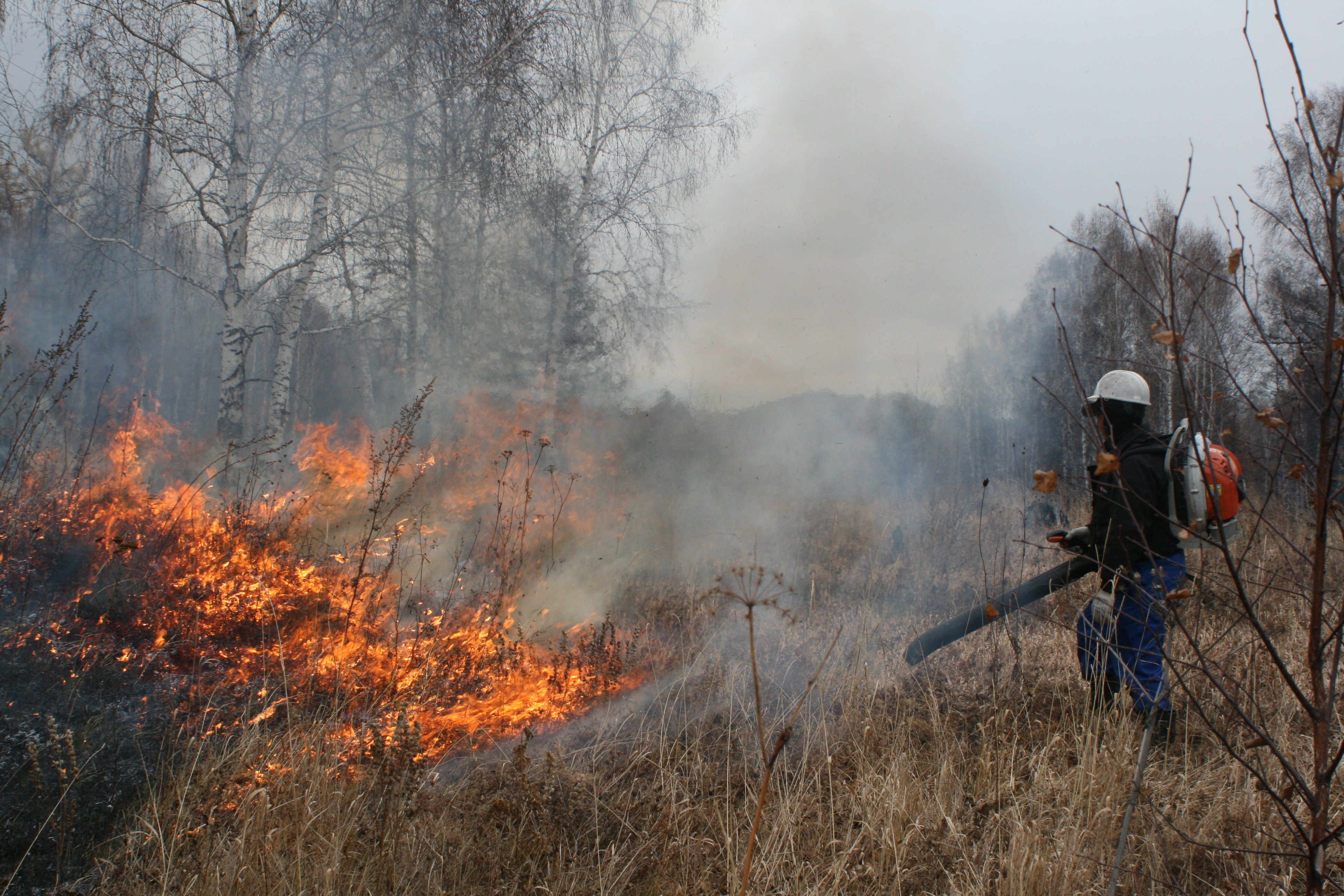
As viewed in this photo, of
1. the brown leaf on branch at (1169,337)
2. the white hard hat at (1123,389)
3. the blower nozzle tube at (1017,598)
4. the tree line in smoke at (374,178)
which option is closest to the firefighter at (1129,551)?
the white hard hat at (1123,389)

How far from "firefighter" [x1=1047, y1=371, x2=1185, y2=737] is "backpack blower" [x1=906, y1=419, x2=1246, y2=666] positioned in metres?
0.09

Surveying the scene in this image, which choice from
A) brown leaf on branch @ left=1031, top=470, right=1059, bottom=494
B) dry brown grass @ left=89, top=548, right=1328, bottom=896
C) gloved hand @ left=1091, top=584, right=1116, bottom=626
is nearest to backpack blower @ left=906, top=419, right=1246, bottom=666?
gloved hand @ left=1091, top=584, right=1116, bottom=626

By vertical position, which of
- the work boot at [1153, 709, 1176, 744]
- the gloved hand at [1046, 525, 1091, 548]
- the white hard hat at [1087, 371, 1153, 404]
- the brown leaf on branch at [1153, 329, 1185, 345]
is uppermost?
the white hard hat at [1087, 371, 1153, 404]

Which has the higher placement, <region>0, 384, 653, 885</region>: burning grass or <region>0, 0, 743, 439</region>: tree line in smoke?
<region>0, 0, 743, 439</region>: tree line in smoke

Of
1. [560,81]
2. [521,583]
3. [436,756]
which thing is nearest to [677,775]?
[436,756]

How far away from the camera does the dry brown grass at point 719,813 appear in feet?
7.19

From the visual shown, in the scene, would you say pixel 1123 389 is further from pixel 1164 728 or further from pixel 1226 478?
pixel 1164 728

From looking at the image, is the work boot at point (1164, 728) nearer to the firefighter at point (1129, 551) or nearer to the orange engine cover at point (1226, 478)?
the firefighter at point (1129, 551)

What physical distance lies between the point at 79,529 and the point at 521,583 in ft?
10.8

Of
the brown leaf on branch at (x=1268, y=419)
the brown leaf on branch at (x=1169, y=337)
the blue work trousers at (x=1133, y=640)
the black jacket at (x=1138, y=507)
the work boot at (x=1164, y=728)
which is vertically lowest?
the work boot at (x=1164, y=728)

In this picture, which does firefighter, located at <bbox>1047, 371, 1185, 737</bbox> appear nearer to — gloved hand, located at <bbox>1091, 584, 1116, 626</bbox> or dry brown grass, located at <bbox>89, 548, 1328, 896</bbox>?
gloved hand, located at <bbox>1091, 584, 1116, 626</bbox>

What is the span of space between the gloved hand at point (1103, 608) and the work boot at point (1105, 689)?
0.28 meters

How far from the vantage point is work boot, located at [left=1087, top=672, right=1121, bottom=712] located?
11.0 ft

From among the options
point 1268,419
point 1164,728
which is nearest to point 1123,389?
point 1164,728
